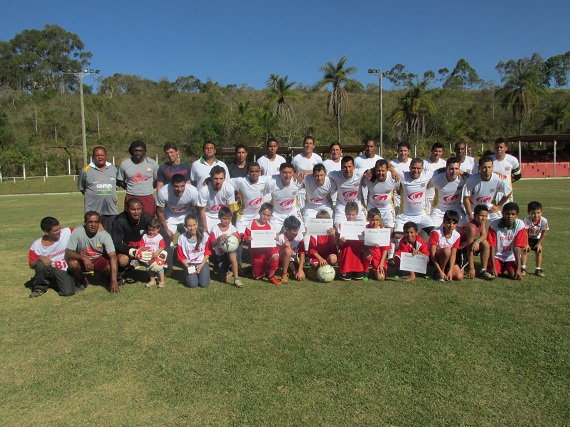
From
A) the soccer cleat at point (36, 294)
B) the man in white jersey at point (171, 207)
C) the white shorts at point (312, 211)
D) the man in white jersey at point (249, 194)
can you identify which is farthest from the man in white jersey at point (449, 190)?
the soccer cleat at point (36, 294)

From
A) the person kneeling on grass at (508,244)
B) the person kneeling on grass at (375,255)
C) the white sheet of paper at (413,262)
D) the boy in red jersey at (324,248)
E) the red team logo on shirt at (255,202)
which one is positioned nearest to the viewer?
the white sheet of paper at (413,262)

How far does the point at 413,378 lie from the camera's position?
3379mm

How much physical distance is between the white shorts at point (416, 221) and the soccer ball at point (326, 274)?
4.74ft

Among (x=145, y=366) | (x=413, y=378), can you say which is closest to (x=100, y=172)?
(x=145, y=366)

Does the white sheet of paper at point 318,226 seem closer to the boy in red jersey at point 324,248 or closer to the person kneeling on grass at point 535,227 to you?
the boy in red jersey at point 324,248

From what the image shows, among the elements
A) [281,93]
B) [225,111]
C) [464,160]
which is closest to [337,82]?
[281,93]

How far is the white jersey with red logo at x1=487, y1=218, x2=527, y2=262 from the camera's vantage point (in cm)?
626

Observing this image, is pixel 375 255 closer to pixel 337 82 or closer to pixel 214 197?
pixel 214 197

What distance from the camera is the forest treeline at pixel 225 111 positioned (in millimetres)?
43344

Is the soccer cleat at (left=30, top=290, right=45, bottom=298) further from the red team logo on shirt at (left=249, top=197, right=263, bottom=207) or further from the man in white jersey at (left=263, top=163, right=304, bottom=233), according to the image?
the man in white jersey at (left=263, top=163, right=304, bottom=233)

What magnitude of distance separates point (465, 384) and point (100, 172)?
5785 millimetres

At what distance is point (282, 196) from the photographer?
709cm

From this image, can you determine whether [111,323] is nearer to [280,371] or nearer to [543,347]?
[280,371]

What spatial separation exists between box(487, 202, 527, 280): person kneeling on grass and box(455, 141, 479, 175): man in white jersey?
1725 mm
